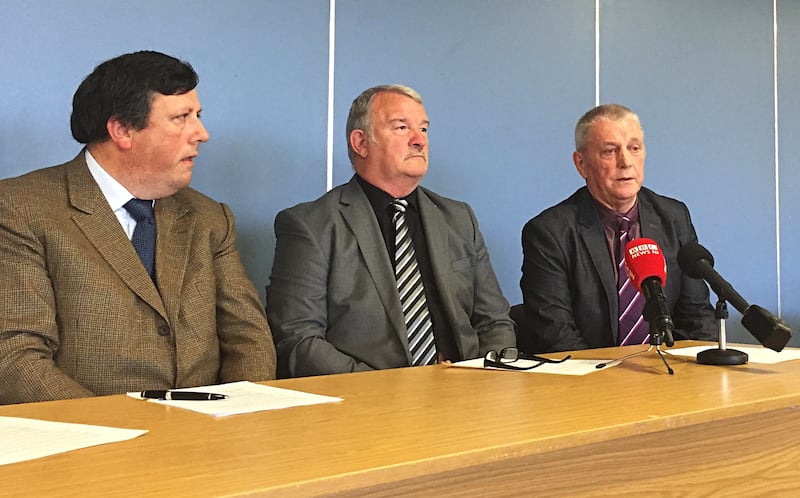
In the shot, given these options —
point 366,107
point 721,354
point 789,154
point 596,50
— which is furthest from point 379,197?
point 789,154

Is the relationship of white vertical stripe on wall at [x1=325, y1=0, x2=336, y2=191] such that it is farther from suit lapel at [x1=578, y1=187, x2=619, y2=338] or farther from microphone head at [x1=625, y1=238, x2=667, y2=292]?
microphone head at [x1=625, y1=238, x2=667, y2=292]

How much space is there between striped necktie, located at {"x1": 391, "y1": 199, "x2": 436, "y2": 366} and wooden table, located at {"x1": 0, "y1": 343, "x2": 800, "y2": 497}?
0.72 meters

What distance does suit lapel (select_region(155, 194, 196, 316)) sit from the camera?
7.20ft

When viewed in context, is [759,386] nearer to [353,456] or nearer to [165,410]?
[353,456]

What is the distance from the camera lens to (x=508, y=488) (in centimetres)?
117

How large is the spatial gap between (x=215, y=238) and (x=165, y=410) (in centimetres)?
104

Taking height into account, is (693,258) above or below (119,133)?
below

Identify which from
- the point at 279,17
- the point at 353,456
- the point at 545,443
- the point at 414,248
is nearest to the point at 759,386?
the point at 545,443

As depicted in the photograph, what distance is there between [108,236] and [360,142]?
1.03m

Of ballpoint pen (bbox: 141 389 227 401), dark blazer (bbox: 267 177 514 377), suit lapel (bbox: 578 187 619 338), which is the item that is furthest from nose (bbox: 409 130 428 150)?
ballpoint pen (bbox: 141 389 227 401)

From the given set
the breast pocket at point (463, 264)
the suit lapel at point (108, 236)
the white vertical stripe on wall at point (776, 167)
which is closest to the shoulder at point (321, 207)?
the breast pocket at point (463, 264)

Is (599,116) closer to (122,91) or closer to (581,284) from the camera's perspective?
(581,284)

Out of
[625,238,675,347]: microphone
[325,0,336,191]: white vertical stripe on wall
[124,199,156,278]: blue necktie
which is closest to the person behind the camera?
[625,238,675,347]: microphone

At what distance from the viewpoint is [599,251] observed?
10.0ft
